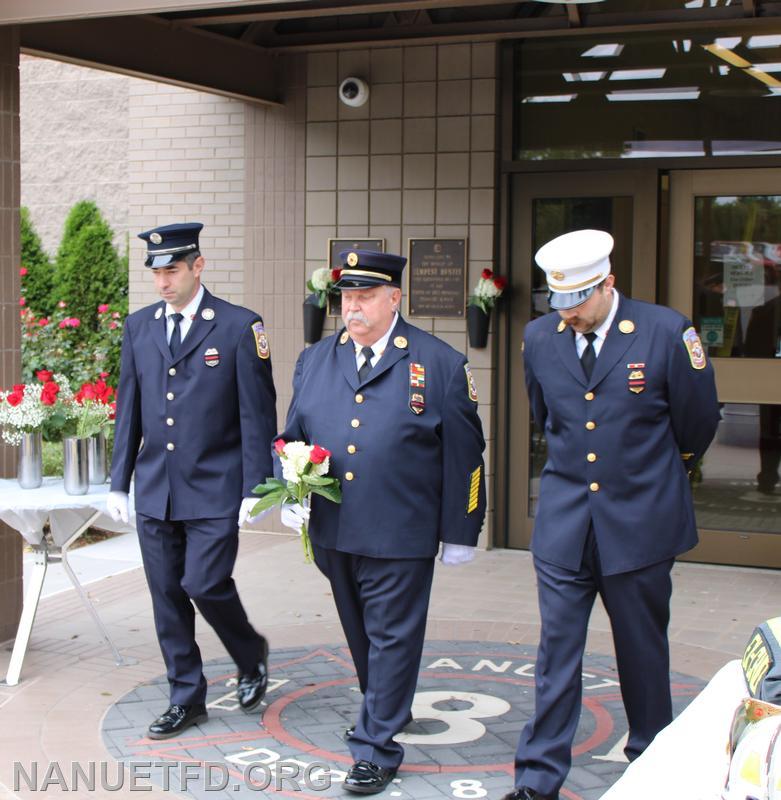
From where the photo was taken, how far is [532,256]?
8383 millimetres

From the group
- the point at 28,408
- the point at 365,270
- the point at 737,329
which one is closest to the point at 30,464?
the point at 28,408

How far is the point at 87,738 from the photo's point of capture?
5090 mm

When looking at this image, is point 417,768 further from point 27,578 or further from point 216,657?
point 27,578

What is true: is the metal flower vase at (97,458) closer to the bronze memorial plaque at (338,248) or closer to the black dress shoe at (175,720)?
the black dress shoe at (175,720)

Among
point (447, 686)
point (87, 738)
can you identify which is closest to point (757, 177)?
point (447, 686)

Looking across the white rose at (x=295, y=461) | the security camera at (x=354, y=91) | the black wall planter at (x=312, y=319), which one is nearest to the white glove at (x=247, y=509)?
the white rose at (x=295, y=461)

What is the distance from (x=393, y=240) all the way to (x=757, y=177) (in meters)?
2.42

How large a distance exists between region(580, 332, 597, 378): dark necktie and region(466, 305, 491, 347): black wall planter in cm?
380

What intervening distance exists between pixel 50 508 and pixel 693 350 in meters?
2.94

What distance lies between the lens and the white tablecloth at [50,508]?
18.6ft

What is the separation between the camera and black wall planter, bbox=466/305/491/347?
27.0 feet

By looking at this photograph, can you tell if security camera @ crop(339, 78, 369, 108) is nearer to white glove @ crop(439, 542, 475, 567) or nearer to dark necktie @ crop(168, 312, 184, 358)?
dark necktie @ crop(168, 312, 184, 358)

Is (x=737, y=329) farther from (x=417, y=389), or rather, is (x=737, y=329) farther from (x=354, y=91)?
(x=417, y=389)

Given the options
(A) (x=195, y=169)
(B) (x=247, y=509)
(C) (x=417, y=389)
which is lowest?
(B) (x=247, y=509)
